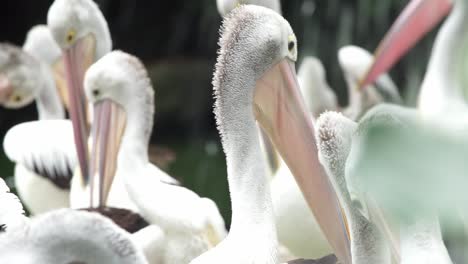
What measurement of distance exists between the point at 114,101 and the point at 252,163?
153 cm

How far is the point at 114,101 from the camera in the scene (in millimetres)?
3820

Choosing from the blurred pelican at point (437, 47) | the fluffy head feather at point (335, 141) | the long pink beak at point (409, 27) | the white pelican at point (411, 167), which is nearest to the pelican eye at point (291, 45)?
the fluffy head feather at point (335, 141)

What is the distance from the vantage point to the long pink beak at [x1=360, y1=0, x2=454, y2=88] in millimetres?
4086

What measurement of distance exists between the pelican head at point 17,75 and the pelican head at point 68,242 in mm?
3840

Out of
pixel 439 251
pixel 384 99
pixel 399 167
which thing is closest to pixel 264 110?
pixel 439 251

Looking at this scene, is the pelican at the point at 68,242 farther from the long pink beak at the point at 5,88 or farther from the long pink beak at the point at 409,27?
the long pink beak at the point at 5,88

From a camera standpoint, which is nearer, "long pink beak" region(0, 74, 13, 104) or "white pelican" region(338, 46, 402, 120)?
"white pelican" region(338, 46, 402, 120)

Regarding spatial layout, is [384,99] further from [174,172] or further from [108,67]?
[174,172]

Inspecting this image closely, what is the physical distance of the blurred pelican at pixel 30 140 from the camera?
4625 mm

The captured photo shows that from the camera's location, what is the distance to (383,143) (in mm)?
681

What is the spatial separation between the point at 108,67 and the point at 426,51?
5.29m

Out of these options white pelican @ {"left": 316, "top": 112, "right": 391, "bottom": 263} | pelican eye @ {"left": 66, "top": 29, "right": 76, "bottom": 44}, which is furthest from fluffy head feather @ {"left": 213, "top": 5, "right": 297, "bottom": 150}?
pelican eye @ {"left": 66, "top": 29, "right": 76, "bottom": 44}

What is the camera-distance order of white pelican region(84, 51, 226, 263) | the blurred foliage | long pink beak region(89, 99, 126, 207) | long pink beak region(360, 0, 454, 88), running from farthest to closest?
the blurred foliage < long pink beak region(360, 0, 454, 88) < long pink beak region(89, 99, 126, 207) < white pelican region(84, 51, 226, 263)

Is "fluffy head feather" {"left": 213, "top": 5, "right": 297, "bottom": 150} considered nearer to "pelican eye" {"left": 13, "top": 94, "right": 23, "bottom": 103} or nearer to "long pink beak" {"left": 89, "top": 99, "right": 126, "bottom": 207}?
"long pink beak" {"left": 89, "top": 99, "right": 126, "bottom": 207}
